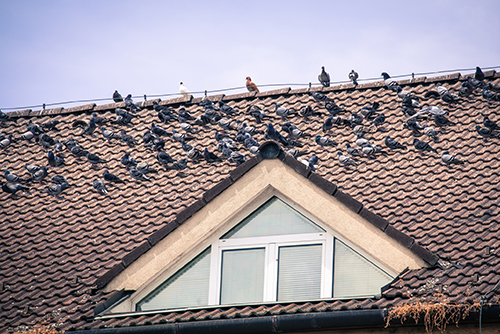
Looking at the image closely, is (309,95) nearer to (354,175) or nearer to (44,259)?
(354,175)

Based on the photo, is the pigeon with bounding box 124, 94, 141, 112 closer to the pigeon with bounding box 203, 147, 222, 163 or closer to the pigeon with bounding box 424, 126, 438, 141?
the pigeon with bounding box 203, 147, 222, 163

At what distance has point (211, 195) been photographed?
1015cm

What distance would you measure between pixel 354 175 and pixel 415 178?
3.13 feet

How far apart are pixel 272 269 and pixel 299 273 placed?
340mm

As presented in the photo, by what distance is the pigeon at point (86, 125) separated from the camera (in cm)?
1557

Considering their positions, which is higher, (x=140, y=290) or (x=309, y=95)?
(x=309, y=95)

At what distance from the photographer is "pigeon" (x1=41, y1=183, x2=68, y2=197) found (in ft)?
43.7

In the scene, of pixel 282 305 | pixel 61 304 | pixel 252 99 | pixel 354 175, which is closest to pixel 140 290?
pixel 61 304

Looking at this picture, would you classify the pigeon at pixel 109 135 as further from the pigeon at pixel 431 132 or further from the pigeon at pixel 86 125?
the pigeon at pixel 431 132

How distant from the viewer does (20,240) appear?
12.1 m

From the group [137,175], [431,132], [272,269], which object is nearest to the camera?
[272,269]

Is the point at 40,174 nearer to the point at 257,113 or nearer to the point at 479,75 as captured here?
the point at 257,113

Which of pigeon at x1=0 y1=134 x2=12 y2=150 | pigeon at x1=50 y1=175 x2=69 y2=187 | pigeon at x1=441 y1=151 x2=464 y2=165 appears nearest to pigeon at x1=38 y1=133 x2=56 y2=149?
pigeon at x1=0 y1=134 x2=12 y2=150

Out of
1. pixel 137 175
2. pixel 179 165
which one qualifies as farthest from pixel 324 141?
pixel 137 175
